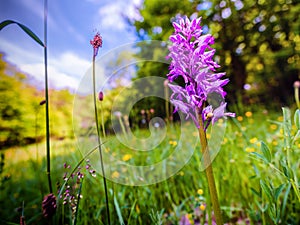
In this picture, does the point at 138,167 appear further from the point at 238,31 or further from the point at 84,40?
the point at 238,31

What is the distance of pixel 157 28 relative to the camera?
17.3ft

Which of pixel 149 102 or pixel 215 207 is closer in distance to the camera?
pixel 215 207

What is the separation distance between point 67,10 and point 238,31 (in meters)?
6.34

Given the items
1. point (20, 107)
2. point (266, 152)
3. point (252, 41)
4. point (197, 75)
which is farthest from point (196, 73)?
point (252, 41)

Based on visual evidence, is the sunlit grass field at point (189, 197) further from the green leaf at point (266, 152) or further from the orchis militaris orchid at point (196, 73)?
the orchis militaris orchid at point (196, 73)

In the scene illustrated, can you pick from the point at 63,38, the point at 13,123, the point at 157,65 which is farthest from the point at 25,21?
the point at 157,65

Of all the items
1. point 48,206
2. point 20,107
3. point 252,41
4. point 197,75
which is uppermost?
point 252,41

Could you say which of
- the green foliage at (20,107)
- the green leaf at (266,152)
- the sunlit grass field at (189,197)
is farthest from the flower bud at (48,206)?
the green foliage at (20,107)

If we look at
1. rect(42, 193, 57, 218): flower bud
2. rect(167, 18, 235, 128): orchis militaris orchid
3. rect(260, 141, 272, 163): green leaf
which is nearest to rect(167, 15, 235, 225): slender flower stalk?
rect(167, 18, 235, 128): orchis militaris orchid

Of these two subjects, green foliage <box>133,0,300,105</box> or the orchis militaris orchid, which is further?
green foliage <box>133,0,300,105</box>

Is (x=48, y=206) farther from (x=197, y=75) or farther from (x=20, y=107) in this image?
(x=20, y=107)

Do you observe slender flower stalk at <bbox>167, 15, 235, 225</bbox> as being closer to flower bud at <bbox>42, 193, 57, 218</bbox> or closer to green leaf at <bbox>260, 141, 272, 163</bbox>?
green leaf at <bbox>260, 141, 272, 163</bbox>

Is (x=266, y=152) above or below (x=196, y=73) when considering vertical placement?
below

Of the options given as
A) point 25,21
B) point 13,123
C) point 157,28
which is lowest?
point 13,123
